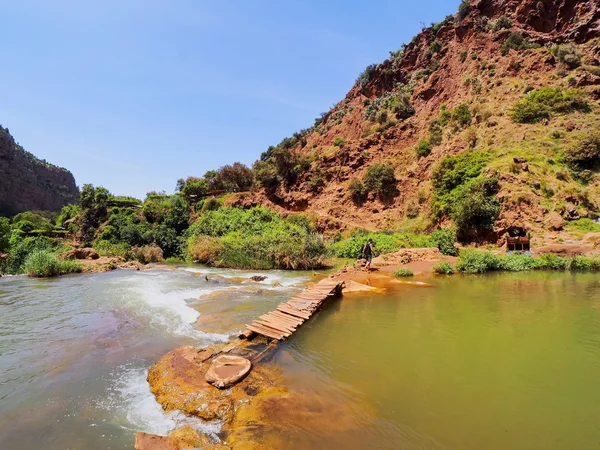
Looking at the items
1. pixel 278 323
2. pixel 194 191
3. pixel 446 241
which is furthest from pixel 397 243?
pixel 194 191

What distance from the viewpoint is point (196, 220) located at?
34125 mm

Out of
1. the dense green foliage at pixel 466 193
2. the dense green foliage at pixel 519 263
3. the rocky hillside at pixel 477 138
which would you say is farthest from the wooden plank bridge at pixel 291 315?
the rocky hillside at pixel 477 138

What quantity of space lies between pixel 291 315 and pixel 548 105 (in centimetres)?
2946

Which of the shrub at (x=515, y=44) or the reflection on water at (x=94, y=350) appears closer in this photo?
the reflection on water at (x=94, y=350)

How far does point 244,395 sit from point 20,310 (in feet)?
31.2

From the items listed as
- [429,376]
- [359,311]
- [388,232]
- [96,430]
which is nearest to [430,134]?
[388,232]

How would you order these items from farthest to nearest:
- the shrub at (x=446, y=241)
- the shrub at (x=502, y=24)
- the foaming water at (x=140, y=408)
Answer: the shrub at (x=502, y=24) → the shrub at (x=446, y=241) → the foaming water at (x=140, y=408)

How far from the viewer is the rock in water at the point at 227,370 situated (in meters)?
4.81

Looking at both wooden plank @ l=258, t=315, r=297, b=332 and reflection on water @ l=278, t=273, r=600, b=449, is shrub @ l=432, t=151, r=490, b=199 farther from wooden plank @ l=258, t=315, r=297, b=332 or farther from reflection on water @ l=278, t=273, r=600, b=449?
wooden plank @ l=258, t=315, r=297, b=332

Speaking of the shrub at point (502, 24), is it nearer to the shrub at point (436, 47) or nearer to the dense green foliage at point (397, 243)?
the shrub at point (436, 47)

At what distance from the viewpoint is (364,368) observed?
5336 millimetres

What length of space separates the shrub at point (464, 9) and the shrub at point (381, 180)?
80.9 feet

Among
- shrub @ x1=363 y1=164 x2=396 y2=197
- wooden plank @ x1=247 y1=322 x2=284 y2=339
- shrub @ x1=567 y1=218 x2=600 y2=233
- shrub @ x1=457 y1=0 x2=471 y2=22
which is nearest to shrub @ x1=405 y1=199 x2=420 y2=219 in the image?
shrub @ x1=363 y1=164 x2=396 y2=197

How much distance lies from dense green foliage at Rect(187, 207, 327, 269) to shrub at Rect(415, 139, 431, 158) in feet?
41.6
